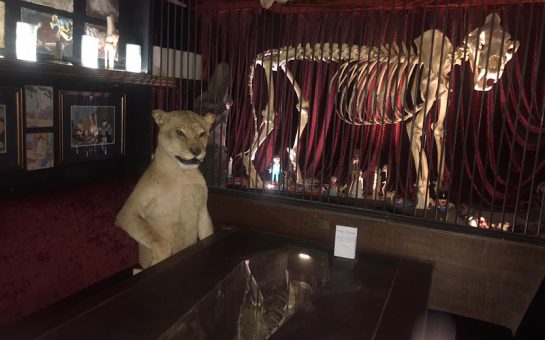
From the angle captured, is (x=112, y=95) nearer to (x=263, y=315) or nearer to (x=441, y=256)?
(x=263, y=315)

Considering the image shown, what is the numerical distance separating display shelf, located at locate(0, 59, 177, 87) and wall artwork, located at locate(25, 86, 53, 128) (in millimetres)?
136

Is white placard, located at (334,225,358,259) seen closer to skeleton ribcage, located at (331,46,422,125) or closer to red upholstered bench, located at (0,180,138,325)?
skeleton ribcage, located at (331,46,422,125)

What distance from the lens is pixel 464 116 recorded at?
4273 millimetres

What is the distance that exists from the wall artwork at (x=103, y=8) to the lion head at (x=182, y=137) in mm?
1216

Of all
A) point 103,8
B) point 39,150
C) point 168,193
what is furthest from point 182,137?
point 103,8

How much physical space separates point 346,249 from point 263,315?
46 centimetres

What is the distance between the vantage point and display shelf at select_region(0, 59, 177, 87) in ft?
6.17

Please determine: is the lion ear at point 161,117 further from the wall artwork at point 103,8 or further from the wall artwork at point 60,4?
the wall artwork at point 103,8

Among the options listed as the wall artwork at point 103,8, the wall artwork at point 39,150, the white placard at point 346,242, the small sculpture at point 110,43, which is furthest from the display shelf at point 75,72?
the white placard at point 346,242

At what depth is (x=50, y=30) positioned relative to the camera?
246 centimetres

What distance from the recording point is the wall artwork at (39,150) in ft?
7.61

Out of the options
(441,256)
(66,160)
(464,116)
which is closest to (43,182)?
(66,160)

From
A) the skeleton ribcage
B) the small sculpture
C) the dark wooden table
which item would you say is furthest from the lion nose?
the small sculpture

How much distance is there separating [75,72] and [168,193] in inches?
32.3
